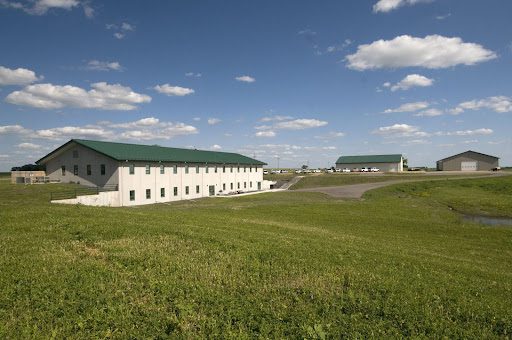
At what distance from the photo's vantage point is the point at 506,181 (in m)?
76.6

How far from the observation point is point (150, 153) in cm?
5741

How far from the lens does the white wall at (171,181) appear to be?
5019 cm

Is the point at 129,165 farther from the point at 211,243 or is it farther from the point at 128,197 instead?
the point at 211,243

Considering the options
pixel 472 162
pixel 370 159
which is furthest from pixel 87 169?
pixel 472 162

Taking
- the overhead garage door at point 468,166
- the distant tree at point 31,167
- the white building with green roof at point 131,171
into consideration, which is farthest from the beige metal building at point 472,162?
the distant tree at point 31,167

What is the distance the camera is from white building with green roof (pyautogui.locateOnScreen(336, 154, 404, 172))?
13100 cm

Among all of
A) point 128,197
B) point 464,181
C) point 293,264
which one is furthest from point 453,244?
point 464,181

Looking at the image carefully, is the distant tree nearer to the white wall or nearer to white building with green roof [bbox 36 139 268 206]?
white building with green roof [bbox 36 139 268 206]

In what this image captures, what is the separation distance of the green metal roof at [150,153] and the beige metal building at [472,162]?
286 feet

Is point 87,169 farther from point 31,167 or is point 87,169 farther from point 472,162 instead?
point 472,162

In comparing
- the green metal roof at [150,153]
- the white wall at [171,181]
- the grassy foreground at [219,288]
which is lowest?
the grassy foreground at [219,288]

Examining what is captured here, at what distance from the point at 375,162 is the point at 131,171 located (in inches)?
4343

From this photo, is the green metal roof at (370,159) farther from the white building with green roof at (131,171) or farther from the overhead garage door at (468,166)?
the white building with green roof at (131,171)

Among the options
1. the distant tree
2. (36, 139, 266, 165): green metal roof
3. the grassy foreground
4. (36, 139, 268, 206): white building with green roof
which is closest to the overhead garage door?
(36, 139, 266, 165): green metal roof
